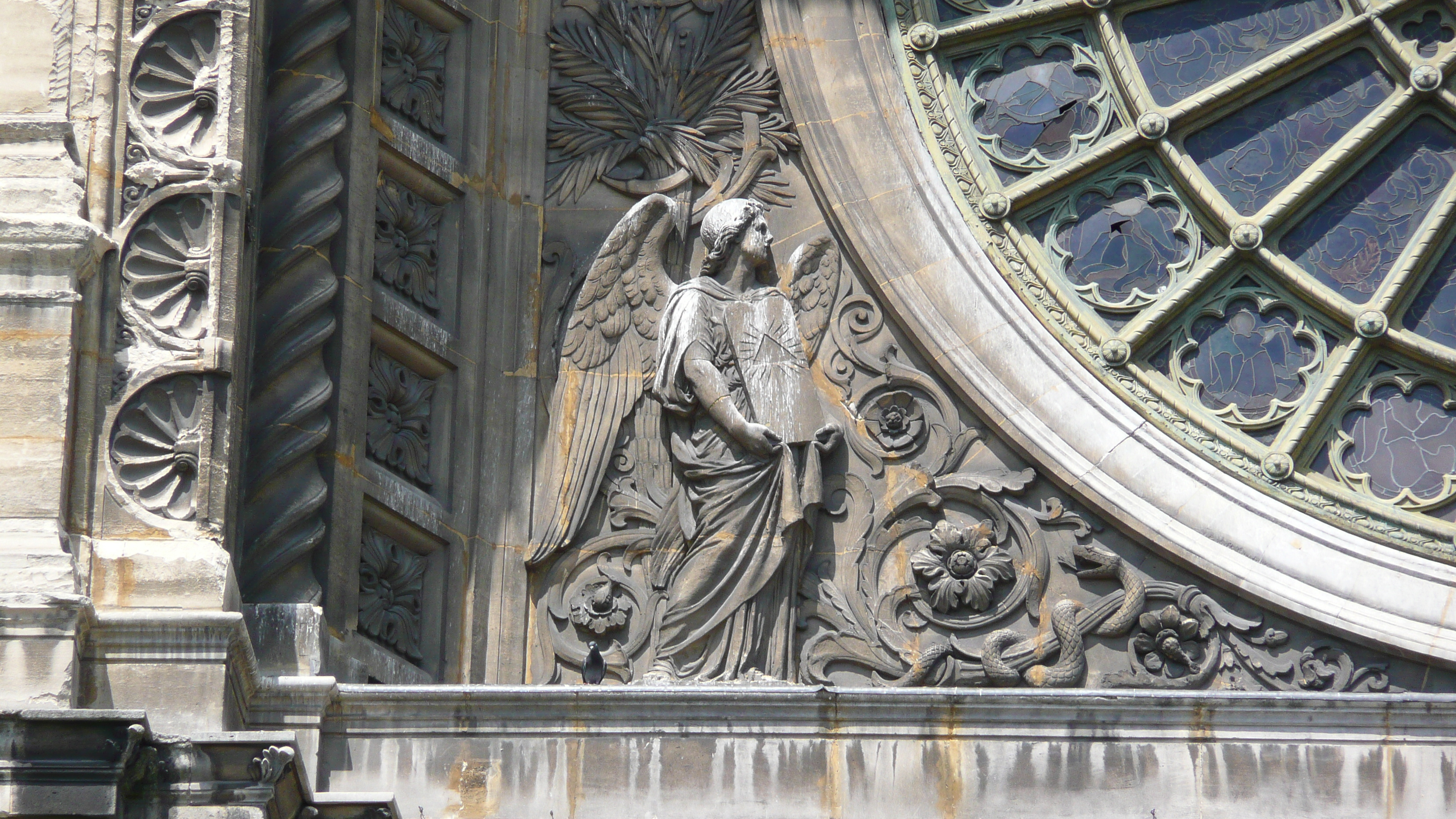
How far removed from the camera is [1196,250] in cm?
1137

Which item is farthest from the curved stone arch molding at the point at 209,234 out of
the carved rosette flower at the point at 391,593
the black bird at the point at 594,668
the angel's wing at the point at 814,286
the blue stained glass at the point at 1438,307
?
the blue stained glass at the point at 1438,307

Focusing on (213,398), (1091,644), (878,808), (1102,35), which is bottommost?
(878,808)

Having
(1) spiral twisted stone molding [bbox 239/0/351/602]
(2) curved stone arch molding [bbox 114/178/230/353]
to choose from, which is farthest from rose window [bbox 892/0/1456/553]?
(2) curved stone arch molding [bbox 114/178/230/353]

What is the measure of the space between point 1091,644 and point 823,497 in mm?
1264

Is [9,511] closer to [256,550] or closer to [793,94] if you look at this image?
[256,550]

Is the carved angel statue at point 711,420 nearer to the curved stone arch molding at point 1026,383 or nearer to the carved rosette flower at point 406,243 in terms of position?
the curved stone arch molding at point 1026,383

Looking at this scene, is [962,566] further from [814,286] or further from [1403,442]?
[1403,442]

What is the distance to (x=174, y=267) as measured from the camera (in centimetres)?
959

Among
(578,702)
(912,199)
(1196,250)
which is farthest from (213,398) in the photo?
(1196,250)

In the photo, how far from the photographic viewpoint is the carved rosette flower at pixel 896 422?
35.9 ft

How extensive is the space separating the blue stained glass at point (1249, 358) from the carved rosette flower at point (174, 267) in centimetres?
428

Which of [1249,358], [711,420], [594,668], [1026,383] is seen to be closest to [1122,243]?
[1249,358]

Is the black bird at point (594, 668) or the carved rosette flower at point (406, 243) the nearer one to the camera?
the black bird at point (594, 668)

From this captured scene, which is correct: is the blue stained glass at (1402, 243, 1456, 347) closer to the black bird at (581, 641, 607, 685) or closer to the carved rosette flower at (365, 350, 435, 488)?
the black bird at (581, 641, 607, 685)
